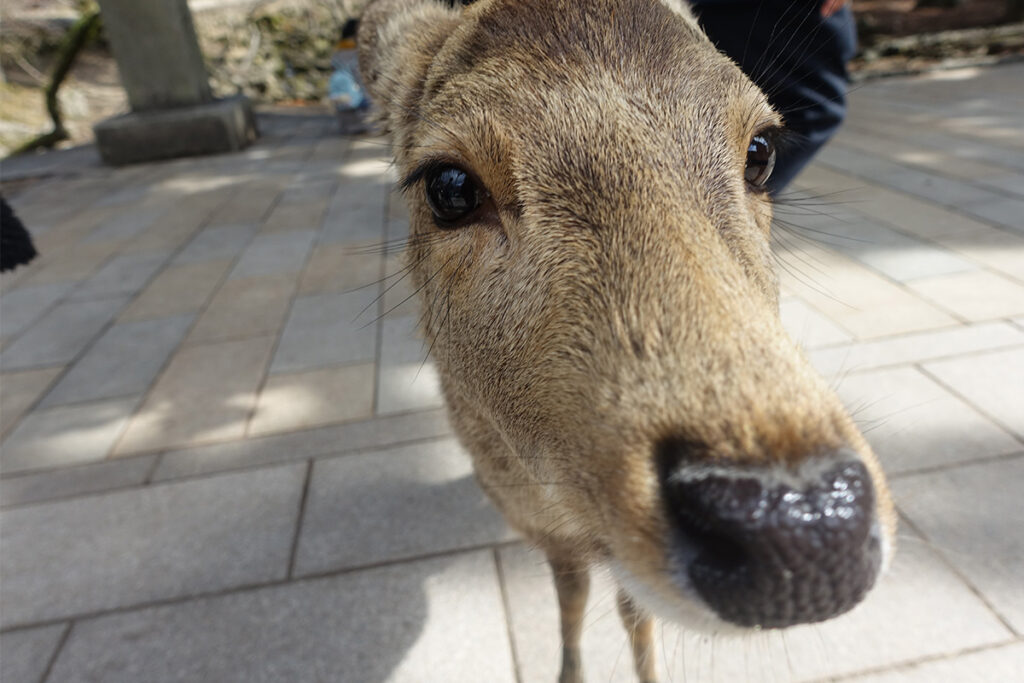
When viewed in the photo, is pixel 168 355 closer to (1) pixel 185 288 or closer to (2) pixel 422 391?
(1) pixel 185 288

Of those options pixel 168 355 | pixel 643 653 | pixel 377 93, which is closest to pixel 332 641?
pixel 643 653

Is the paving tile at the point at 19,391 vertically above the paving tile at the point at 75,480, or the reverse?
the paving tile at the point at 19,391

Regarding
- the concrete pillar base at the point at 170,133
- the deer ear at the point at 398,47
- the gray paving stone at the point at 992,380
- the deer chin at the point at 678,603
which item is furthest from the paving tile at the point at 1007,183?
the concrete pillar base at the point at 170,133

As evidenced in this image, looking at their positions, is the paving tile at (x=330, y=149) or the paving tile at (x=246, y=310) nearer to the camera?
the paving tile at (x=246, y=310)

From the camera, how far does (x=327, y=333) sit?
573 cm

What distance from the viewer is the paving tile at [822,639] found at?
2586 mm

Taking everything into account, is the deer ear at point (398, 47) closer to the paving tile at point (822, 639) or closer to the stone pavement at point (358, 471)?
the stone pavement at point (358, 471)

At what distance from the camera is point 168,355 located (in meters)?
5.55

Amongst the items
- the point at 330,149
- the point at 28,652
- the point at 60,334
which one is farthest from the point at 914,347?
the point at 330,149

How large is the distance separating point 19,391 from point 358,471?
3350mm

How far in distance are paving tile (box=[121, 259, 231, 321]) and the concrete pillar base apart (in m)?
6.28

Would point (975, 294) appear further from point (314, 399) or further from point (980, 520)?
point (314, 399)

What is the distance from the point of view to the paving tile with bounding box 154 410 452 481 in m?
4.14

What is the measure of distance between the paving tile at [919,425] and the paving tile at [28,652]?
4150mm
